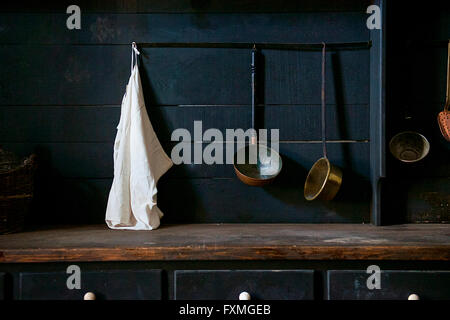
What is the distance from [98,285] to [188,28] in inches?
39.9

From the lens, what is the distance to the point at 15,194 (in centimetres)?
132

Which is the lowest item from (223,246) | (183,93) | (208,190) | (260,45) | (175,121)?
(223,246)

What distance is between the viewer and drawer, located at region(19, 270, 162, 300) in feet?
3.64

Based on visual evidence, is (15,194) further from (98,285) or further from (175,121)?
(175,121)

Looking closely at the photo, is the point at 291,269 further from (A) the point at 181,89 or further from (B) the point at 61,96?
(B) the point at 61,96

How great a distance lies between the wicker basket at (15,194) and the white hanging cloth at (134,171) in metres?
0.28

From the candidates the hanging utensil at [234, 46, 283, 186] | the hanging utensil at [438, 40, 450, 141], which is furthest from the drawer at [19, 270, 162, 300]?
the hanging utensil at [438, 40, 450, 141]

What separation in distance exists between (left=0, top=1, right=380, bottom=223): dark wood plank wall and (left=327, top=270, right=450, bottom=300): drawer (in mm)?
436

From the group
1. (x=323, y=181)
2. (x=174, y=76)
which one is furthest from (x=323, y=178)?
(x=174, y=76)

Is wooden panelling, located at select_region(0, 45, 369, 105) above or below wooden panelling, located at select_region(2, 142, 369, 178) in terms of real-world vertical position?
above

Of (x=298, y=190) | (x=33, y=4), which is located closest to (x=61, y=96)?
(x=33, y=4)

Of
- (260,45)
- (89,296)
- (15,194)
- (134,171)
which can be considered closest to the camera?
(89,296)

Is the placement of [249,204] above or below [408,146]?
below

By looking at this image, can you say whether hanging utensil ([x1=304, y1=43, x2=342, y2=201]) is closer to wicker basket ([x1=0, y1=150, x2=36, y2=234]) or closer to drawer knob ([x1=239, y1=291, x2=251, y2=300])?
drawer knob ([x1=239, y1=291, x2=251, y2=300])
